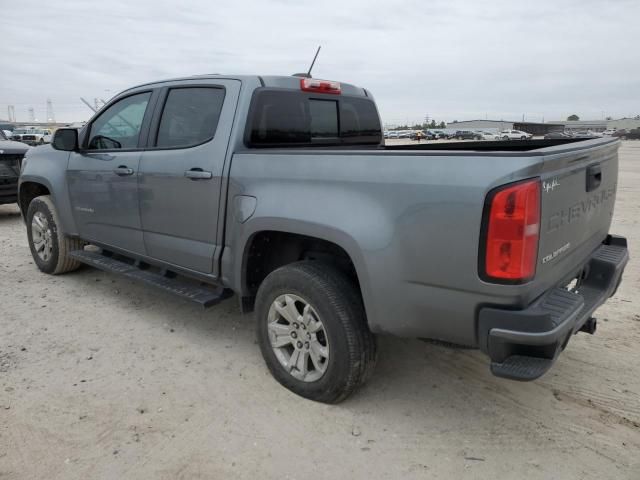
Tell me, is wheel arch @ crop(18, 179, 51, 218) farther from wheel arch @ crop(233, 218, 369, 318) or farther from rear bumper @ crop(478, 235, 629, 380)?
rear bumper @ crop(478, 235, 629, 380)

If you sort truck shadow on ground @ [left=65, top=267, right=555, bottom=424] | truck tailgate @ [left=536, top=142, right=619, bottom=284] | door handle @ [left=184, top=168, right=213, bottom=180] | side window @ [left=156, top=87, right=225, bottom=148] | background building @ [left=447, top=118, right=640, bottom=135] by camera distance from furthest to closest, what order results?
1. background building @ [left=447, top=118, right=640, bottom=135]
2. side window @ [left=156, top=87, right=225, bottom=148]
3. door handle @ [left=184, top=168, right=213, bottom=180]
4. truck shadow on ground @ [left=65, top=267, right=555, bottom=424]
5. truck tailgate @ [left=536, top=142, right=619, bottom=284]

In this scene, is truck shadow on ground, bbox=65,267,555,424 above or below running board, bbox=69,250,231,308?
below

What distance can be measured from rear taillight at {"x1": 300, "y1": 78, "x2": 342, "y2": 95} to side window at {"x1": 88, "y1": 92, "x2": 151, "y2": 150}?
128cm

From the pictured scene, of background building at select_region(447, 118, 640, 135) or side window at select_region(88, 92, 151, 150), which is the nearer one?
side window at select_region(88, 92, 151, 150)

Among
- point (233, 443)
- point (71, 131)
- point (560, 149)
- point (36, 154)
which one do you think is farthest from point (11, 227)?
point (560, 149)

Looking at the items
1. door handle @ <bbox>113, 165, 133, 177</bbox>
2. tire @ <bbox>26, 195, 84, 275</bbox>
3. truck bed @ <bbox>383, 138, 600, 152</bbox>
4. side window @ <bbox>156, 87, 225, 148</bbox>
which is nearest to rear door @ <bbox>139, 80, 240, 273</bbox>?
side window @ <bbox>156, 87, 225, 148</bbox>

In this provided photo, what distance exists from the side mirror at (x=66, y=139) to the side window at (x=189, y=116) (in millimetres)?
1188

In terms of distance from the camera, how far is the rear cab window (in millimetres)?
3402

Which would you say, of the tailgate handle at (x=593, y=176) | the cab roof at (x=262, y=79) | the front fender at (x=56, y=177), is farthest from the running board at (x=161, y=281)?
the tailgate handle at (x=593, y=176)

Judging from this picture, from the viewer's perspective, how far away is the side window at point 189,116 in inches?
137

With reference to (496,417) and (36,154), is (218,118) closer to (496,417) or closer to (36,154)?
(496,417)

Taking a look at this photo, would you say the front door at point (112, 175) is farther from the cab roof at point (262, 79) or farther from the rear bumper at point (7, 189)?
the rear bumper at point (7, 189)

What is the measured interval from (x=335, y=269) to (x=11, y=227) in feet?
24.1

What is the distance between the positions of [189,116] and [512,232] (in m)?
2.49
